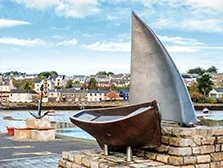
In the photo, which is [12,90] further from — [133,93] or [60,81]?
[133,93]

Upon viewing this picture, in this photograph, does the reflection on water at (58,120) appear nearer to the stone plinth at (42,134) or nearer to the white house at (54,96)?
the stone plinth at (42,134)

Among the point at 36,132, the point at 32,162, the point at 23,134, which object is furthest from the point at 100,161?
the point at 23,134

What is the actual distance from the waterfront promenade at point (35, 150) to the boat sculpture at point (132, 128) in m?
3.41

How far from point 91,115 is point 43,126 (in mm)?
10214

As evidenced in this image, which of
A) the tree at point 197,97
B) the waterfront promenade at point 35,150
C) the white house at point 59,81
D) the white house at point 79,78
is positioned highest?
the white house at point 79,78

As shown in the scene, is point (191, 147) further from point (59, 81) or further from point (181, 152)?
point (59, 81)

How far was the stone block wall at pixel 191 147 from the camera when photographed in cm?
744

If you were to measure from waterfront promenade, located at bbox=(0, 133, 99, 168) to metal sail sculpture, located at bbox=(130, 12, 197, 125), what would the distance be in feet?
12.0

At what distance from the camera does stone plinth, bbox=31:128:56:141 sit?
719 inches

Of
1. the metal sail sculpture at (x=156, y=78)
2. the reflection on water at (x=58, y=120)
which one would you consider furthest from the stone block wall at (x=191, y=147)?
the reflection on water at (x=58, y=120)

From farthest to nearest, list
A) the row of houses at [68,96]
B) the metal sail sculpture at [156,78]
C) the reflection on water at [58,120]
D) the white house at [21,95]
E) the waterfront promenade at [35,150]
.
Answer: the white house at [21,95], the row of houses at [68,96], the reflection on water at [58,120], the waterfront promenade at [35,150], the metal sail sculpture at [156,78]

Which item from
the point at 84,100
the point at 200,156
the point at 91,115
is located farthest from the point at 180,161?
the point at 84,100

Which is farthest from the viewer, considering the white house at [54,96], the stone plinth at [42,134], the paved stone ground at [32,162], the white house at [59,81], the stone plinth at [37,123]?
the white house at [59,81]

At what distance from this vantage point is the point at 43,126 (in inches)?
752
